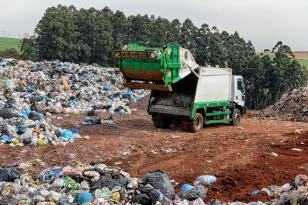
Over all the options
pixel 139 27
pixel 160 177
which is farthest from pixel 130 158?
pixel 139 27

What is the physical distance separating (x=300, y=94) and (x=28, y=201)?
19.5 metres

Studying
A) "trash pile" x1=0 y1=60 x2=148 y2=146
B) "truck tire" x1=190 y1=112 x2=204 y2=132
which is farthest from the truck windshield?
"trash pile" x1=0 y1=60 x2=148 y2=146

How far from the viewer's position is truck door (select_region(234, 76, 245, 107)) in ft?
62.2

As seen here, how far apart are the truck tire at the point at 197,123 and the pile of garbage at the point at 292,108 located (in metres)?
7.38

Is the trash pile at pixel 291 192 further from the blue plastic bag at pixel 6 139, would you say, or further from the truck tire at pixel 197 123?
the blue plastic bag at pixel 6 139

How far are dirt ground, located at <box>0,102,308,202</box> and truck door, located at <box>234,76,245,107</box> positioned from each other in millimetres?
1549

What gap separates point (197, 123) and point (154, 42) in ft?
90.8

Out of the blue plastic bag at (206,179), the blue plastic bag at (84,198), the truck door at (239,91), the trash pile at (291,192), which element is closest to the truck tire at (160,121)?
the truck door at (239,91)

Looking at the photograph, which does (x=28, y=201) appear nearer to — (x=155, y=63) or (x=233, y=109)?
(x=155, y=63)

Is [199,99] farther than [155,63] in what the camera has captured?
Yes

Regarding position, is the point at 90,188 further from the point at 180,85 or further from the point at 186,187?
the point at 180,85

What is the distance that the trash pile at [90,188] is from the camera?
864 centimetres

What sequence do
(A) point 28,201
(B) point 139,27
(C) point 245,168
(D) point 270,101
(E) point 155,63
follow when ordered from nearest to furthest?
(A) point 28,201
(C) point 245,168
(E) point 155,63
(D) point 270,101
(B) point 139,27

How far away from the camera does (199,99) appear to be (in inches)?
672
